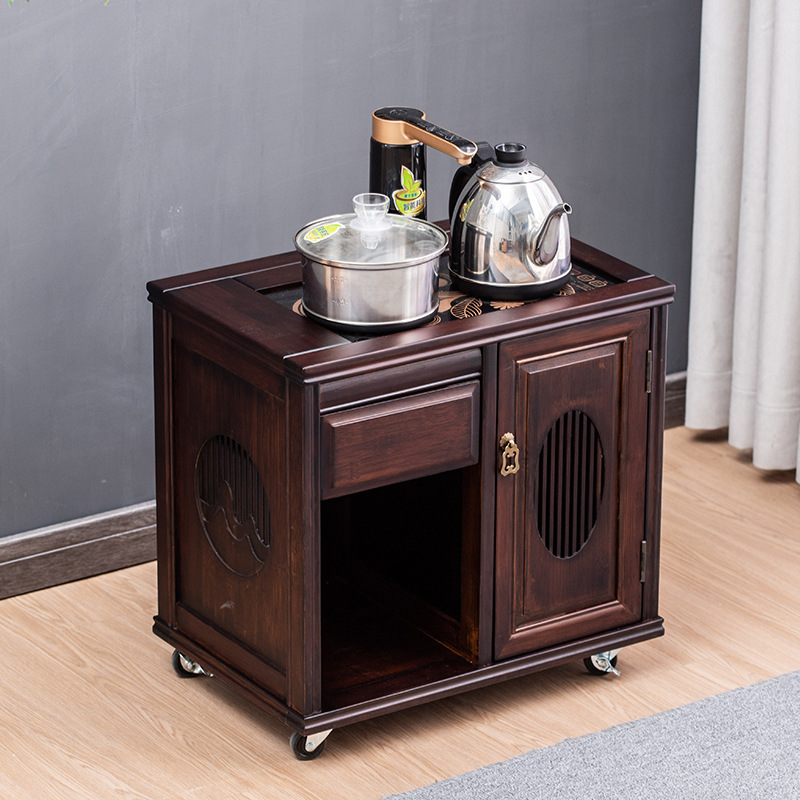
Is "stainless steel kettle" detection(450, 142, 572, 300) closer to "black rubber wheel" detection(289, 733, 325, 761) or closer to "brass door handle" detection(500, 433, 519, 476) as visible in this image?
"brass door handle" detection(500, 433, 519, 476)

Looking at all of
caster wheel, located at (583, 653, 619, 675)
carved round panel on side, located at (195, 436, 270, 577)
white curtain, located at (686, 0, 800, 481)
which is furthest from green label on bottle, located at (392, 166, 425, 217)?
white curtain, located at (686, 0, 800, 481)

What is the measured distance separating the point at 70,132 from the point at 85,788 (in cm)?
97

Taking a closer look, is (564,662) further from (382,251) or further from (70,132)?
(70,132)

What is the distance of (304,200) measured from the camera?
2586 mm

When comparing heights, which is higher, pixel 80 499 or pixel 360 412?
pixel 360 412

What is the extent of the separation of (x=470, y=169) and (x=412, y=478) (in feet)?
1.41

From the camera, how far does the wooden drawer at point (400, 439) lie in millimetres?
1930

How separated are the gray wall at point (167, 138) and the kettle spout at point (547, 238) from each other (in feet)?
2.12

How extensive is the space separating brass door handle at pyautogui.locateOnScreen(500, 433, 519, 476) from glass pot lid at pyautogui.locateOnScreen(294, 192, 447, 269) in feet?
0.88

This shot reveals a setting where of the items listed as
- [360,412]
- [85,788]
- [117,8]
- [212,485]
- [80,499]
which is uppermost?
[117,8]

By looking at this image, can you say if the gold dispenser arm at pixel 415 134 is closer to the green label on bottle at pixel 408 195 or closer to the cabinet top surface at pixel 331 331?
the green label on bottle at pixel 408 195

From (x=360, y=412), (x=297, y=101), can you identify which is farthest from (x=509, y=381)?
(x=297, y=101)

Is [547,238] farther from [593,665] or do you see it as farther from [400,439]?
[593,665]

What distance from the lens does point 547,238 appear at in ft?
6.69
